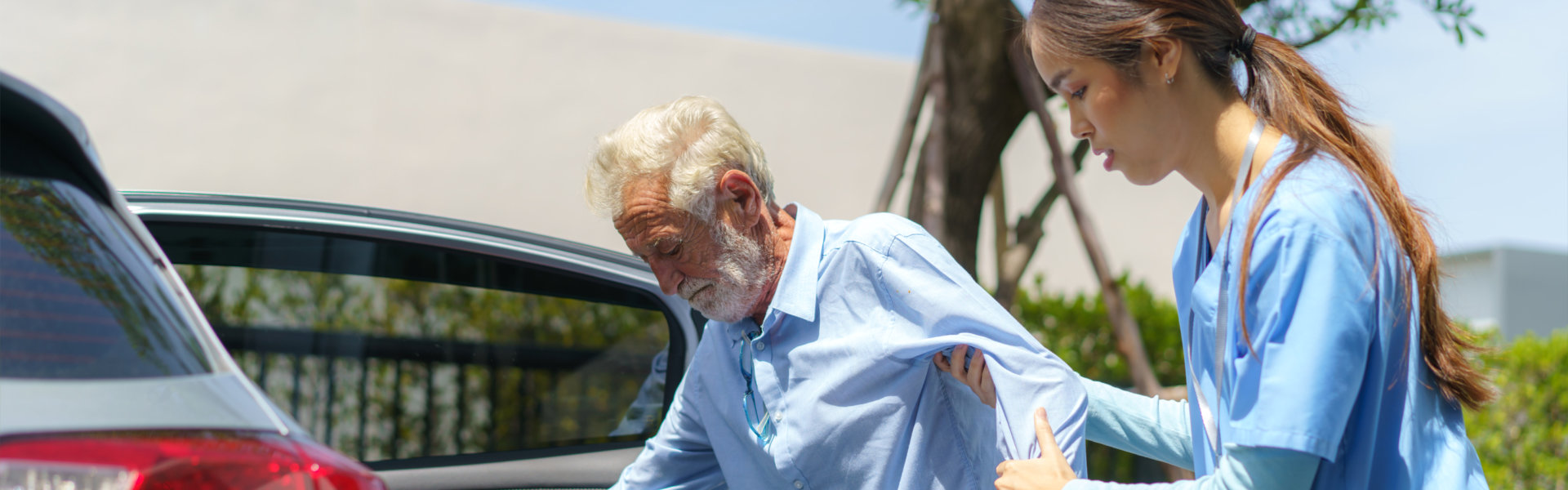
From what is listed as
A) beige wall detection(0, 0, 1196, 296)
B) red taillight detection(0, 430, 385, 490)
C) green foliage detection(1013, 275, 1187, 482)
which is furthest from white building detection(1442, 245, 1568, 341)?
red taillight detection(0, 430, 385, 490)

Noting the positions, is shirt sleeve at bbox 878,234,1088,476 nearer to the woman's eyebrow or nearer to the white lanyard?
the white lanyard

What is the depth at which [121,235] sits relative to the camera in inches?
47.8

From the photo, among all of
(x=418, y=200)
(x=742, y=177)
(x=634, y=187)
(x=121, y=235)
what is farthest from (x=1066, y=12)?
(x=418, y=200)

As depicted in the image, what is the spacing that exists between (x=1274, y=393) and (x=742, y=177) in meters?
0.96

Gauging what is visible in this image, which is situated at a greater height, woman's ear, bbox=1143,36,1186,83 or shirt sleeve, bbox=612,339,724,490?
woman's ear, bbox=1143,36,1186,83

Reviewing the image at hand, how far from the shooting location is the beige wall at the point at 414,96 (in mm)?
7348

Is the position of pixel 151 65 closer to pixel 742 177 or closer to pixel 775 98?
pixel 775 98

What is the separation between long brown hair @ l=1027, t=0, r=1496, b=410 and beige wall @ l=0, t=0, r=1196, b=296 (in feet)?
23.1

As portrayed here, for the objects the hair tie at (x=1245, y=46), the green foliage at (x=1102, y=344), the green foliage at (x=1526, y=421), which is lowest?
the green foliage at (x=1526, y=421)

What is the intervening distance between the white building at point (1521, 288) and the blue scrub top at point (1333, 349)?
18.8 m

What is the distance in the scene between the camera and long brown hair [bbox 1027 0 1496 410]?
1.26 meters

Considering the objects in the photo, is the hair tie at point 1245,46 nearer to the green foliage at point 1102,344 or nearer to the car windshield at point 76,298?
the car windshield at point 76,298

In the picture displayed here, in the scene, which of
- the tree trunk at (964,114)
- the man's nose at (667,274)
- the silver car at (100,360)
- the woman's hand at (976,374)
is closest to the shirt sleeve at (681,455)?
the man's nose at (667,274)

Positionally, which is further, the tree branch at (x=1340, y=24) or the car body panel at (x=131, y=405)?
the tree branch at (x=1340, y=24)
